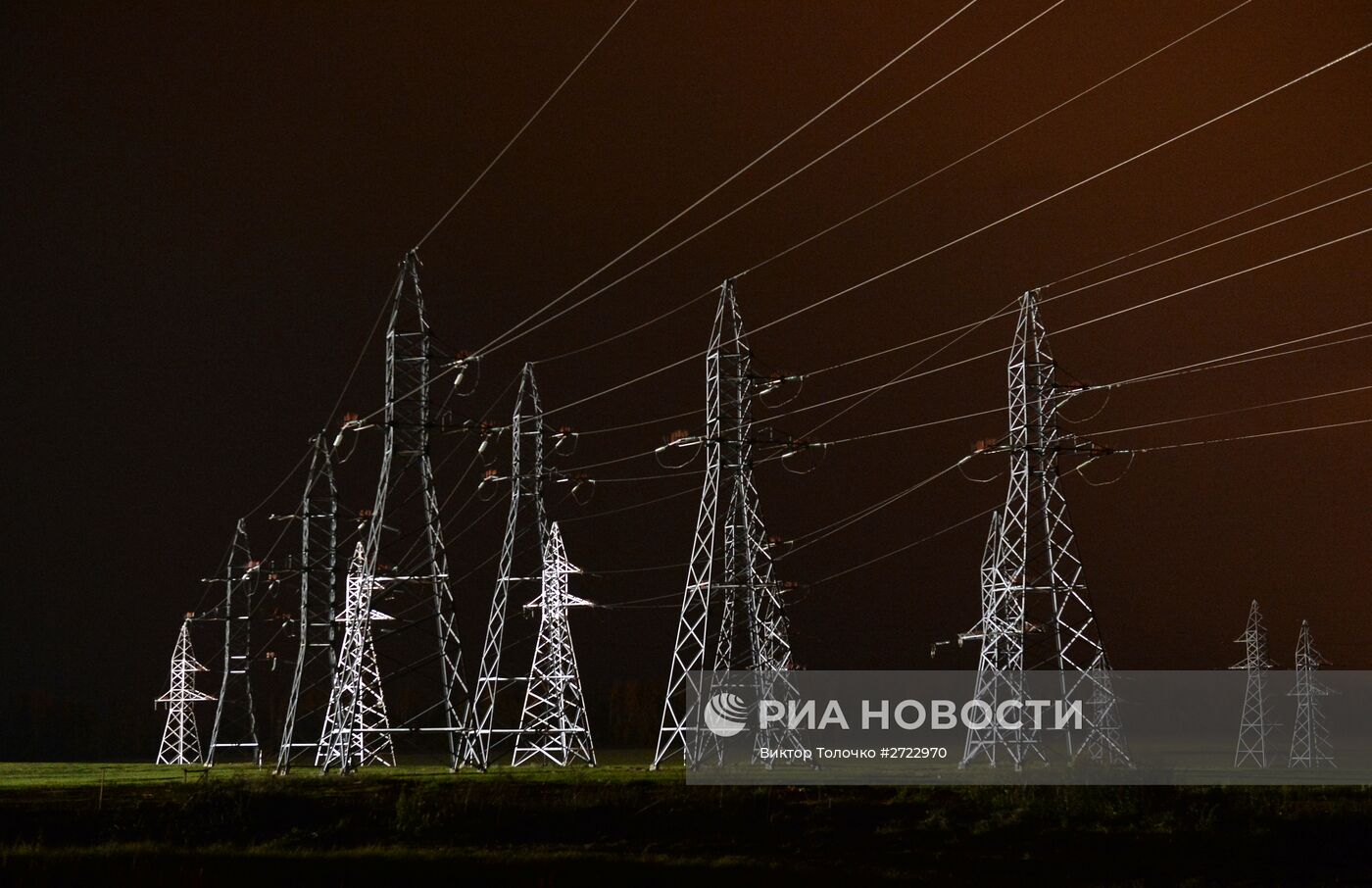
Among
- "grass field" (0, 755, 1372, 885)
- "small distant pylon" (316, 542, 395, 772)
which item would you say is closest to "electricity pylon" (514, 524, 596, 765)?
"small distant pylon" (316, 542, 395, 772)

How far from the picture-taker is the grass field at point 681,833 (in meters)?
32.8

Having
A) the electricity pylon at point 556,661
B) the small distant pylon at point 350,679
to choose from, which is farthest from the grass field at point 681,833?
the electricity pylon at point 556,661

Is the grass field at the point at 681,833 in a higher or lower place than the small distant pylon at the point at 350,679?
lower

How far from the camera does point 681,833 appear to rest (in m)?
39.2

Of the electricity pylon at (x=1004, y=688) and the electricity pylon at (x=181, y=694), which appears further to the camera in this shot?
the electricity pylon at (x=181, y=694)

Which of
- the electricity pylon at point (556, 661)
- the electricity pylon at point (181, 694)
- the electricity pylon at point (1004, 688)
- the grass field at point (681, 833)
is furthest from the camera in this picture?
the electricity pylon at point (181, 694)

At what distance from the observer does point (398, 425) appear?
2098 inches

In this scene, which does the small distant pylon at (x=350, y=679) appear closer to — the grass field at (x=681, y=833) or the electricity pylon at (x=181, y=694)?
the grass field at (x=681, y=833)

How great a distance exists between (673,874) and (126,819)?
1604cm

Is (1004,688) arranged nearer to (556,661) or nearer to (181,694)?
(556,661)

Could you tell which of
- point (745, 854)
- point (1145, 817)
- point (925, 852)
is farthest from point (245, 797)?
point (1145, 817)

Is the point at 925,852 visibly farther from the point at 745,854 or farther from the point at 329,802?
the point at 329,802

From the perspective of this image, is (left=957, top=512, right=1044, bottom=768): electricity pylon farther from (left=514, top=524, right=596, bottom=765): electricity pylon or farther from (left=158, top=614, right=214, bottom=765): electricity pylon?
(left=158, top=614, right=214, bottom=765): electricity pylon

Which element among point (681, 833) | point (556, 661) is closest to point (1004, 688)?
point (556, 661)
